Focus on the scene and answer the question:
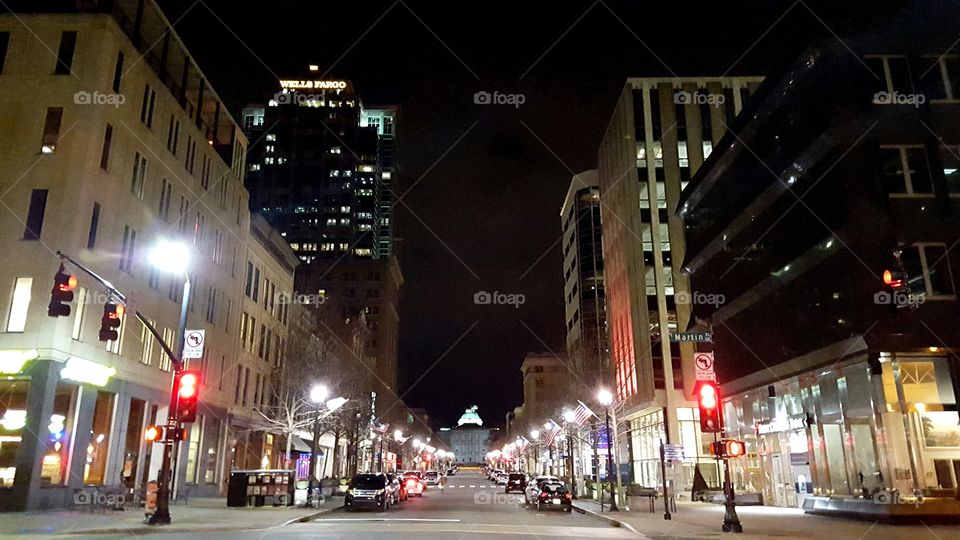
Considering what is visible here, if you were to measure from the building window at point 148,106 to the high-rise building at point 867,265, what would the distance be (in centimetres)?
2995

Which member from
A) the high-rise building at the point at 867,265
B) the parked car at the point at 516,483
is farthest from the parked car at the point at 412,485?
the high-rise building at the point at 867,265

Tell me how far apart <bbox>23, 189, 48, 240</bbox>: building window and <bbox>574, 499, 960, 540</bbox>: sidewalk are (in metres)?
26.1

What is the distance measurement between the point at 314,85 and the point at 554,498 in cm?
16289

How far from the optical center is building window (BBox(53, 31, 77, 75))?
29.5 metres

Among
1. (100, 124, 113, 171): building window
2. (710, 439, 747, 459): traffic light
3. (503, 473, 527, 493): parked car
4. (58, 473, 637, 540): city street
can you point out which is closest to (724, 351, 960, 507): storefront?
(710, 439, 747, 459): traffic light

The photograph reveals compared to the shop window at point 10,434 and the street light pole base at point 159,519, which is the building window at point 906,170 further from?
the shop window at point 10,434

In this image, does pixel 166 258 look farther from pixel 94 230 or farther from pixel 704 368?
pixel 704 368

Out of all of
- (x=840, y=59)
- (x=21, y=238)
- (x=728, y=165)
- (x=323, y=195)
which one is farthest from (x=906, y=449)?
(x=323, y=195)

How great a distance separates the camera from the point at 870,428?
974 inches

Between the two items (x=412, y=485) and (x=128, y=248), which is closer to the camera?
(x=128, y=248)

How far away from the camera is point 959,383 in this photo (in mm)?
23719

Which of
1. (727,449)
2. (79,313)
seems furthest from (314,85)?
(727,449)

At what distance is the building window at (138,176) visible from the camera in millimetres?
32969

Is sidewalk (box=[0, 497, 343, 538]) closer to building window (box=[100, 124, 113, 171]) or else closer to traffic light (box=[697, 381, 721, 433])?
building window (box=[100, 124, 113, 171])
